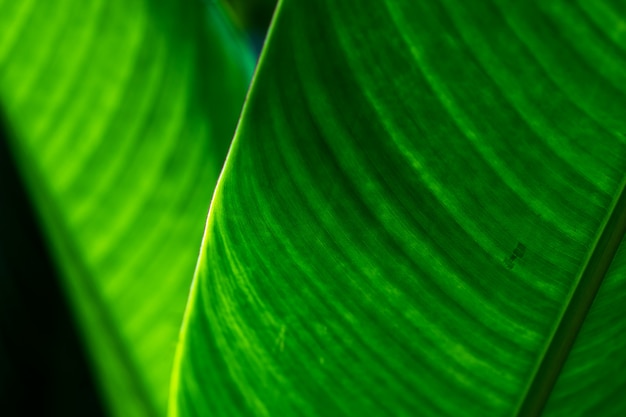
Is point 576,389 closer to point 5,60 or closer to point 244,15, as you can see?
point 5,60

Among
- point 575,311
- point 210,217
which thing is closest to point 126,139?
point 210,217

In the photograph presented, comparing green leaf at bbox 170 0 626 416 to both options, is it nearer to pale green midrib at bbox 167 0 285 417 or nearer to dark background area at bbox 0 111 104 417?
pale green midrib at bbox 167 0 285 417

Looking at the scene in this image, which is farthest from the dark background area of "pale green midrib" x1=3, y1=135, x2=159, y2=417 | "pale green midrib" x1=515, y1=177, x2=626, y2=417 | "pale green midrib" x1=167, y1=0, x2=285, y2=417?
"pale green midrib" x1=515, y1=177, x2=626, y2=417

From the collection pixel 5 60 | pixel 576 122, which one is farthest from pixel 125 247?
pixel 576 122

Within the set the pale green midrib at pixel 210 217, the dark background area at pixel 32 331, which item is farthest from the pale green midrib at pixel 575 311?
the dark background area at pixel 32 331

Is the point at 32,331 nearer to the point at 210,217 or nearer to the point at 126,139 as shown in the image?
the point at 126,139

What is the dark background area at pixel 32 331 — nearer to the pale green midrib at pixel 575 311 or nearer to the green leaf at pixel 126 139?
the green leaf at pixel 126 139
